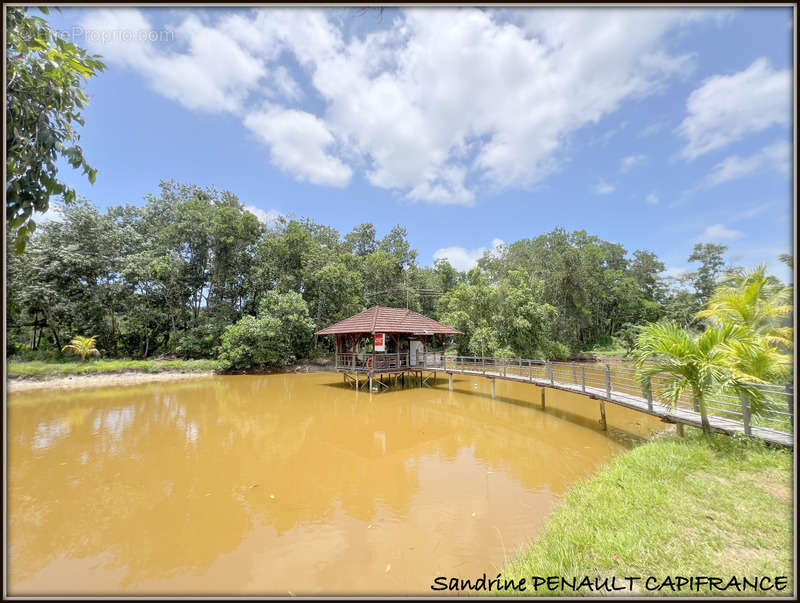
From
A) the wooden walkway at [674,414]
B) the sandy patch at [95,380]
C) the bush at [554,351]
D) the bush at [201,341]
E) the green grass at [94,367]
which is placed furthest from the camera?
the bush at [554,351]

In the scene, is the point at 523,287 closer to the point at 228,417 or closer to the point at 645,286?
the point at 228,417

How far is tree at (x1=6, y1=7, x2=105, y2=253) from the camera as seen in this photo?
8.62ft

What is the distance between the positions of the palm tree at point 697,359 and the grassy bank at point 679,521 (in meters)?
0.92

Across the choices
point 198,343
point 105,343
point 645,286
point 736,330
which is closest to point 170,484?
point 736,330

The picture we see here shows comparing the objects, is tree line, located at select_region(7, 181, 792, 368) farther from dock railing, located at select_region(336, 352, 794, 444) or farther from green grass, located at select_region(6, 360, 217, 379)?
dock railing, located at select_region(336, 352, 794, 444)

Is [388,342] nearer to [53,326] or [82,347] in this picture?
[82,347]

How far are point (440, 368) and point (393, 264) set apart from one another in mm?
14433

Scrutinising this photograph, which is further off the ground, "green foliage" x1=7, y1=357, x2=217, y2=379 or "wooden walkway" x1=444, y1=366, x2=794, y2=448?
"wooden walkway" x1=444, y1=366, x2=794, y2=448

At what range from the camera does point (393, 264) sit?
28.9 m

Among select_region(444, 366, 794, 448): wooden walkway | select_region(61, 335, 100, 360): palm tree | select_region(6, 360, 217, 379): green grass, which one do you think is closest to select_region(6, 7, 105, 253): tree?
select_region(444, 366, 794, 448): wooden walkway

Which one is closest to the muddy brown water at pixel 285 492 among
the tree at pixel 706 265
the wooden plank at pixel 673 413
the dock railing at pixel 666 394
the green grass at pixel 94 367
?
the wooden plank at pixel 673 413

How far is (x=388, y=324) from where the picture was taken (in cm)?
1605

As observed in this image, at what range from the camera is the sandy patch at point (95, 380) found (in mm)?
15516

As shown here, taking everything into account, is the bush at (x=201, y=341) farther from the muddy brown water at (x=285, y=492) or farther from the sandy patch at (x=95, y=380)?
the muddy brown water at (x=285, y=492)
